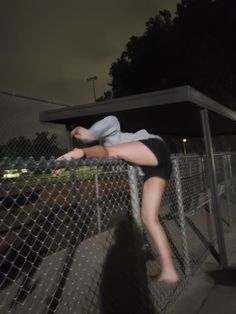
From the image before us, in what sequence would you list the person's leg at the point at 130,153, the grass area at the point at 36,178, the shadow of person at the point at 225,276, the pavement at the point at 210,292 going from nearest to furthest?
the grass area at the point at 36,178 → the person's leg at the point at 130,153 → the pavement at the point at 210,292 → the shadow of person at the point at 225,276

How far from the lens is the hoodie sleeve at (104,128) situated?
4.00 meters

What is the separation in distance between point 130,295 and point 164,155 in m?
1.60

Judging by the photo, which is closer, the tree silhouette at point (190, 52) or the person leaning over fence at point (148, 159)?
the person leaning over fence at point (148, 159)

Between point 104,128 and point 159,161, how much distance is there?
66cm

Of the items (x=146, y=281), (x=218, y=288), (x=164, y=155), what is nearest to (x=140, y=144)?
(x=164, y=155)

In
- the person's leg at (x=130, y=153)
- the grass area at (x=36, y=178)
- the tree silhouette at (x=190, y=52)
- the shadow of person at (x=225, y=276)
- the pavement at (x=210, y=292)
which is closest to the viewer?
the grass area at (x=36, y=178)

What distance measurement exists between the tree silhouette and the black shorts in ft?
80.6

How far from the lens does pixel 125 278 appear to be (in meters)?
4.96

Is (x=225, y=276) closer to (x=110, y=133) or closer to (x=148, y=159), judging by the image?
(x=148, y=159)

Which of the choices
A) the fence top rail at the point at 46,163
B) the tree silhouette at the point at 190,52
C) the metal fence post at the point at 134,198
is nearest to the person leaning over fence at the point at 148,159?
the metal fence post at the point at 134,198

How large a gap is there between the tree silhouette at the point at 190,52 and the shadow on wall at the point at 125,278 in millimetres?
24138

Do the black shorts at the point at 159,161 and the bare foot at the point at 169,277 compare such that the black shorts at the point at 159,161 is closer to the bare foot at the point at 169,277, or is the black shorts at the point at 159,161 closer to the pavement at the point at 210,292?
the bare foot at the point at 169,277

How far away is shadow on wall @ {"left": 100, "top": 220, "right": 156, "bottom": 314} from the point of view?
3963 mm

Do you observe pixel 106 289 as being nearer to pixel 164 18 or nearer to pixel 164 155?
pixel 164 155
